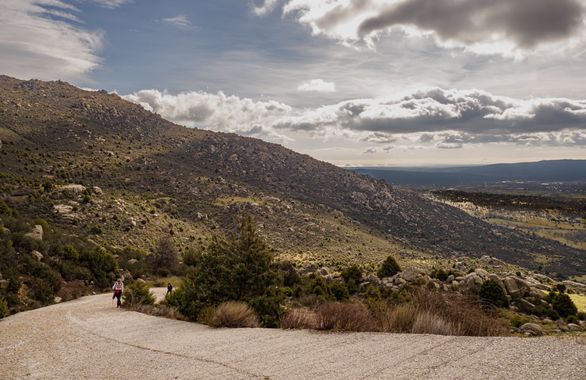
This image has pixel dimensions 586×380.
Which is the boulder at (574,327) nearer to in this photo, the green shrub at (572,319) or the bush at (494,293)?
the green shrub at (572,319)

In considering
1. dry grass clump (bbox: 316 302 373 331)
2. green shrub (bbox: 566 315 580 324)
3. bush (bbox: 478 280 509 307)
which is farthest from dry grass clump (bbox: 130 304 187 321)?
green shrub (bbox: 566 315 580 324)

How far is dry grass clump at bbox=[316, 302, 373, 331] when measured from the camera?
33.9 feet

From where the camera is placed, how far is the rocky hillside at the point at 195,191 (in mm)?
64500

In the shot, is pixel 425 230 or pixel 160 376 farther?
pixel 425 230

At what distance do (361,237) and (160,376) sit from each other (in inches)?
3531

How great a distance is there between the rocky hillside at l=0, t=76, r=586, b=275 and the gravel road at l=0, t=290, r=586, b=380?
4607cm

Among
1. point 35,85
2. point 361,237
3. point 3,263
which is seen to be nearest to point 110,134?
point 35,85

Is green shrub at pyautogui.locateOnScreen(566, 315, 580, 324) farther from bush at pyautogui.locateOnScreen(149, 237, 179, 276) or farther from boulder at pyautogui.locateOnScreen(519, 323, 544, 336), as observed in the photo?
bush at pyautogui.locateOnScreen(149, 237, 179, 276)

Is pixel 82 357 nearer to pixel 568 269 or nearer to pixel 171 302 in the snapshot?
pixel 171 302

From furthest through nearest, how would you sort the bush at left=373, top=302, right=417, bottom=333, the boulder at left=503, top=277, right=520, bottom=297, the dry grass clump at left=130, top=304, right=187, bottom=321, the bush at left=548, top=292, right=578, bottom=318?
1. the boulder at left=503, top=277, right=520, bottom=297
2. the bush at left=548, top=292, right=578, bottom=318
3. the dry grass clump at left=130, top=304, right=187, bottom=321
4. the bush at left=373, top=302, right=417, bottom=333

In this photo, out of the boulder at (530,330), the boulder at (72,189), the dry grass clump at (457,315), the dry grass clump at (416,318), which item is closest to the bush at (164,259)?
the boulder at (72,189)

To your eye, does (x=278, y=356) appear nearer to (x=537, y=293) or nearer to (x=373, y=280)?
(x=537, y=293)

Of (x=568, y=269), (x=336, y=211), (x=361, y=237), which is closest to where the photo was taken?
(x=568, y=269)

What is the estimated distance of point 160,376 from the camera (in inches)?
297
